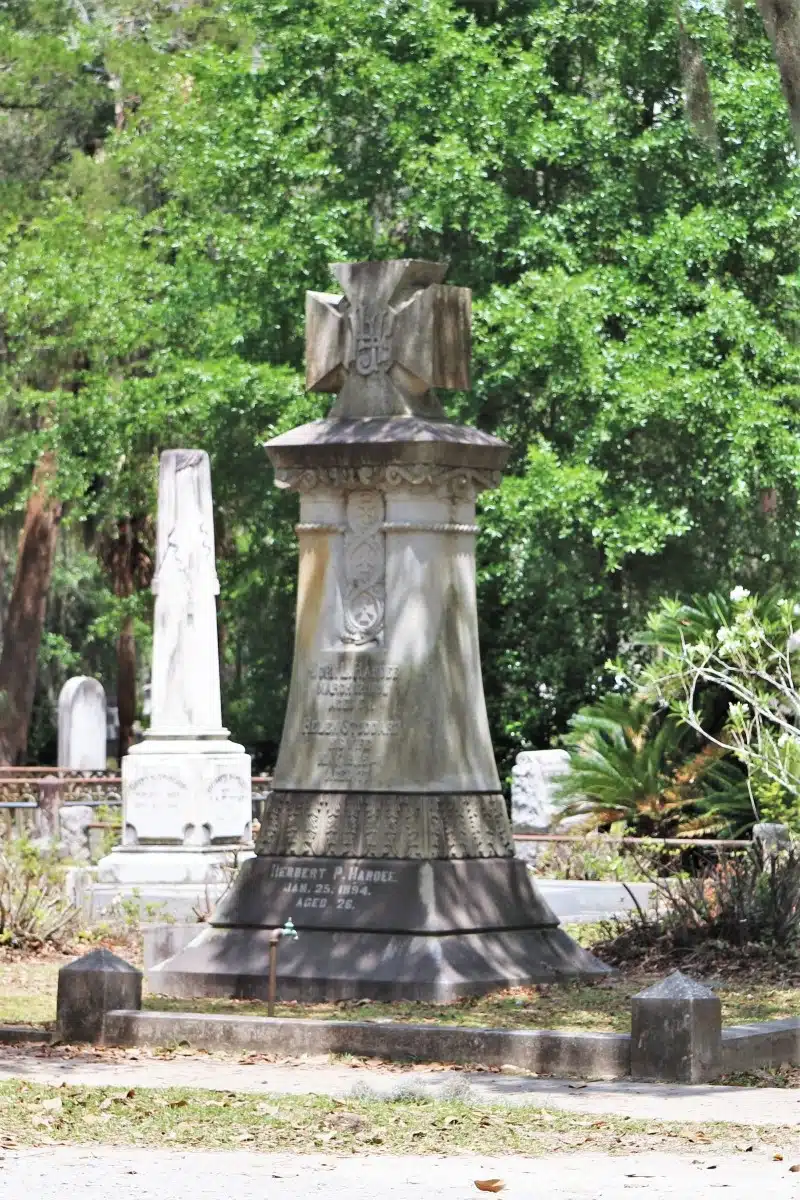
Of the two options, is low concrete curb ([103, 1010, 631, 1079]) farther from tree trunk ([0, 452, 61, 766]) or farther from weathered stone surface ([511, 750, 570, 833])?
tree trunk ([0, 452, 61, 766])

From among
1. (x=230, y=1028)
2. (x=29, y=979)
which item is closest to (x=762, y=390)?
(x=29, y=979)

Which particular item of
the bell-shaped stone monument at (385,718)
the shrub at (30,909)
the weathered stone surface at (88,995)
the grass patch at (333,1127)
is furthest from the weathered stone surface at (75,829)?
the grass patch at (333,1127)

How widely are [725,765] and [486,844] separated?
10035 mm

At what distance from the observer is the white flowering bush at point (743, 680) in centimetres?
1836

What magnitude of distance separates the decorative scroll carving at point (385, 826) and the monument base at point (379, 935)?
67 mm

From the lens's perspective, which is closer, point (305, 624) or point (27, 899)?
point (305, 624)

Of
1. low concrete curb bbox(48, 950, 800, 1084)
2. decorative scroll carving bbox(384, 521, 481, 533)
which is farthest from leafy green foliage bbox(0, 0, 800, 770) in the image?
low concrete curb bbox(48, 950, 800, 1084)

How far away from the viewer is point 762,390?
27.1m

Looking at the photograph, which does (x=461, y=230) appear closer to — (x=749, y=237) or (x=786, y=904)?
(x=749, y=237)

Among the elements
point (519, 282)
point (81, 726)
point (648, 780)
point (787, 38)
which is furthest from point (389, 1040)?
point (81, 726)

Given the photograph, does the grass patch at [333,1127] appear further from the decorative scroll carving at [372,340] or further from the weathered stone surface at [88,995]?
the decorative scroll carving at [372,340]

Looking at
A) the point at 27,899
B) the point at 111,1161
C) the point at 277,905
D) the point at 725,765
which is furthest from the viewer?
the point at 725,765

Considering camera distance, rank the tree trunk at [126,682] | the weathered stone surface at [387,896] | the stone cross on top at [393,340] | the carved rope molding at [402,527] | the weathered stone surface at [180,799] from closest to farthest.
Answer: the weathered stone surface at [387,896] < the carved rope molding at [402,527] < the stone cross on top at [393,340] < the weathered stone surface at [180,799] < the tree trunk at [126,682]

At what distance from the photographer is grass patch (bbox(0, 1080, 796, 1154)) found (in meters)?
8.73
